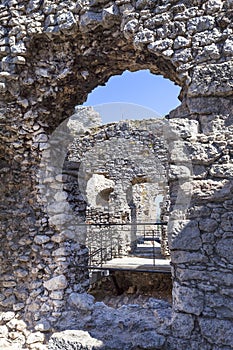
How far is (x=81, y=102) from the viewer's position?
3.81m

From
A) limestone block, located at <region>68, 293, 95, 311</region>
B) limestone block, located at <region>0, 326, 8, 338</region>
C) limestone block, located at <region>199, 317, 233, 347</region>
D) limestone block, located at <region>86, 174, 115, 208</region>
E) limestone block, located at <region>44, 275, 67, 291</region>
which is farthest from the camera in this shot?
limestone block, located at <region>86, 174, 115, 208</region>

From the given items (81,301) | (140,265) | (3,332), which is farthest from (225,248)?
(140,265)

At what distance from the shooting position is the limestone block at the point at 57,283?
3445 millimetres

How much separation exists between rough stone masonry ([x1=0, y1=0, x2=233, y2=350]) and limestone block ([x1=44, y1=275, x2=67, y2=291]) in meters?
0.01

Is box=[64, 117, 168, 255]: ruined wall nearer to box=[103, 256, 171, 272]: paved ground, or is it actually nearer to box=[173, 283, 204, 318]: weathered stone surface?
box=[103, 256, 171, 272]: paved ground

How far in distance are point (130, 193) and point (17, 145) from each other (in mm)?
6158

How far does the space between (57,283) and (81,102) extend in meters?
2.38

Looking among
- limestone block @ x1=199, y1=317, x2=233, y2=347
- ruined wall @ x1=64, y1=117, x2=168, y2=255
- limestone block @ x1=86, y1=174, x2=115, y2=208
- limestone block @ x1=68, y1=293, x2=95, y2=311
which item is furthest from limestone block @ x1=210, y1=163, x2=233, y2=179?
limestone block @ x1=86, y1=174, x2=115, y2=208

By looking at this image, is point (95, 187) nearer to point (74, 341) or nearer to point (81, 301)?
point (81, 301)

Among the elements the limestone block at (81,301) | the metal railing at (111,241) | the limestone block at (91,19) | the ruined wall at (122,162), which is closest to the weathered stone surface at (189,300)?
the limestone block at (81,301)

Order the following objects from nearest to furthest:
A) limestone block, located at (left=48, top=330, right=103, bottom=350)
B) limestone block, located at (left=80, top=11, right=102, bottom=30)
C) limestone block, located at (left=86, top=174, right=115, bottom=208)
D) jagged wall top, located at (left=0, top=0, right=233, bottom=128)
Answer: jagged wall top, located at (left=0, top=0, right=233, bottom=128) → limestone block, located at (left=48, top=330, right=103, bottom=350) → limestone block, located at (left=80, top=11, right=102, bottom=30) → limestone block, located at (left=86, top=174, right=115, bottom=208)

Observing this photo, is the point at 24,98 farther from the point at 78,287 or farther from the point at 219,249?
the point at 219,249

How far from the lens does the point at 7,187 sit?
12.9 feet

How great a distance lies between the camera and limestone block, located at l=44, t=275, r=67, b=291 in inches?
136
